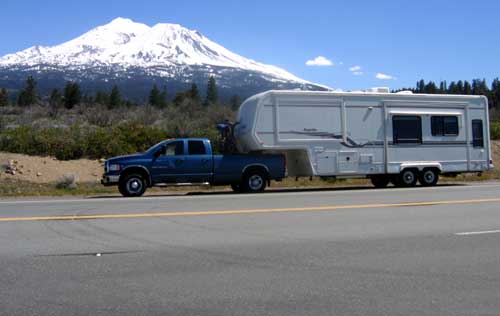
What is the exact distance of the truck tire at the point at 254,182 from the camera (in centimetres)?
2020

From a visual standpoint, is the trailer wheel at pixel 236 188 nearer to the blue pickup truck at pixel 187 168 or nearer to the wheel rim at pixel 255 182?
the blue pickup truck at pixel 187 168

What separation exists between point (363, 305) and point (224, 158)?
14.1 m

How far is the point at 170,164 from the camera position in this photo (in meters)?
19.4

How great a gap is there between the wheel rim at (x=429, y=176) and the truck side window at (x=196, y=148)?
8.40m

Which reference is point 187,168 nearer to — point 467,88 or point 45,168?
point 45,168

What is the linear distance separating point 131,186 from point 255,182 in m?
4.12

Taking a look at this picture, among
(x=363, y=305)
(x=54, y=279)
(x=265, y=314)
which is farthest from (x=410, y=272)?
(x=54, y=279)

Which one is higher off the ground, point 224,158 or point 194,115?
point 194,115

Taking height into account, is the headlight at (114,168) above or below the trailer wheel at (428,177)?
→ above

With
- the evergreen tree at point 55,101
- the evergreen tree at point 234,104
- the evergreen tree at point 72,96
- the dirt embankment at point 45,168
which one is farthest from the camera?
the evergreen tree at point 72,96

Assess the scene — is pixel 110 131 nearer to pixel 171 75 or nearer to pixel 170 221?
pixel 170 221

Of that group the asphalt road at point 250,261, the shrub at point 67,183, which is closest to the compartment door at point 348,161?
the asphalt road at point 250,261

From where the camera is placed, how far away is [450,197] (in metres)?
17.0

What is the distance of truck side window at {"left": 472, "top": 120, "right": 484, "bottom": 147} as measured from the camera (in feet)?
75.4
